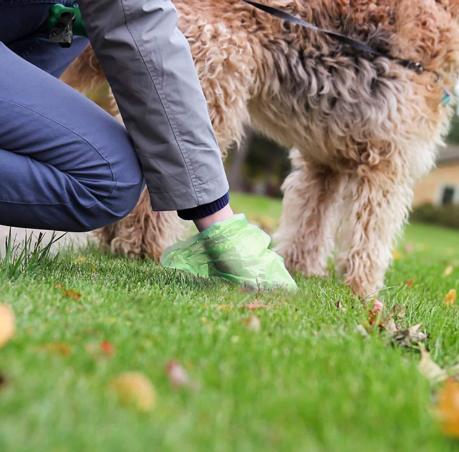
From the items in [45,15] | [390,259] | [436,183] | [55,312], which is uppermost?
[45,15]

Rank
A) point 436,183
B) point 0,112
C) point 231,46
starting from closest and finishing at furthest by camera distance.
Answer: point 0,112 < point 231,46 < point 436,183

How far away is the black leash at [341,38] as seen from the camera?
9.12 feet

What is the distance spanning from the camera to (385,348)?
161 centimetres

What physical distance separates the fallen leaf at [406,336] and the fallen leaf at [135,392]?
926 mm

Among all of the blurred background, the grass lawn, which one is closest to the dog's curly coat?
the grass lawn

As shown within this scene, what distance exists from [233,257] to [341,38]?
1537 mm

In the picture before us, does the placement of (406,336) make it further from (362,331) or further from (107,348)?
(107,348)

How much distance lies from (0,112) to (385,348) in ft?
5.01

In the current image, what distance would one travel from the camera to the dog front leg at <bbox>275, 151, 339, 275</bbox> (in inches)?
155

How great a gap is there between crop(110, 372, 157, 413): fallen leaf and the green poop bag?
3.94 ft

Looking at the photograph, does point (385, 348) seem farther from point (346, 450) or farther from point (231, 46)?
point (231, 46)

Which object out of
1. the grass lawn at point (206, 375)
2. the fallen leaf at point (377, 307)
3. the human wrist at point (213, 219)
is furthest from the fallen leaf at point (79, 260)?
the fallen leaf at point (377, 307)

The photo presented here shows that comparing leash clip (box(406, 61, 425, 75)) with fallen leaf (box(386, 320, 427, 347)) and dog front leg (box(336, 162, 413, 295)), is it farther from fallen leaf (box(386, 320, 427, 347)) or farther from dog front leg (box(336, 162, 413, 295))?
fallen leaf (box(386, 320, 427, 347))

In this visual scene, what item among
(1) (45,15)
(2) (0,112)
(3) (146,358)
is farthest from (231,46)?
(3) (146,358)
